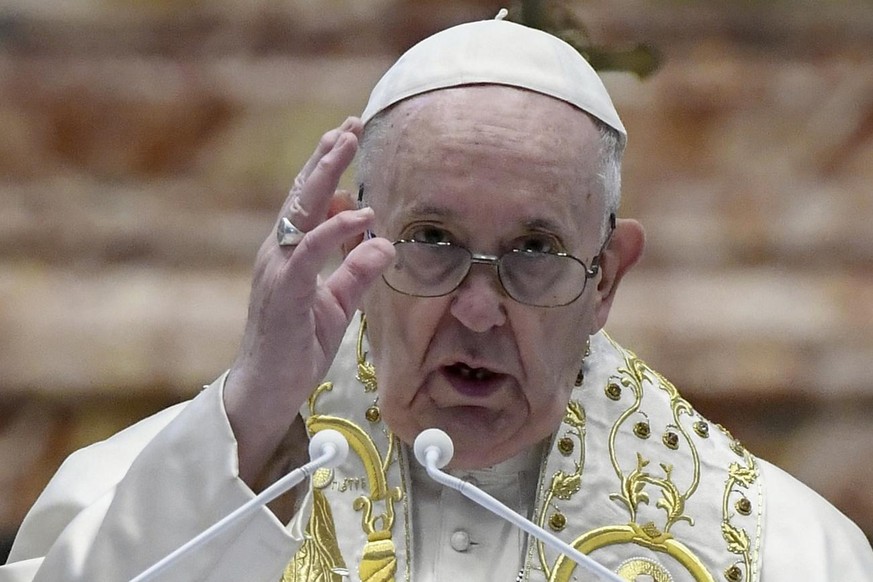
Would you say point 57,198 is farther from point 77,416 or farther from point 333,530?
point 333,530

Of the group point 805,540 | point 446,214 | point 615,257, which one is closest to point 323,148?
point 446,214

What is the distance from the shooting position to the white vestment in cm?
255

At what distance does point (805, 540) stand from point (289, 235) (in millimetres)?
1176

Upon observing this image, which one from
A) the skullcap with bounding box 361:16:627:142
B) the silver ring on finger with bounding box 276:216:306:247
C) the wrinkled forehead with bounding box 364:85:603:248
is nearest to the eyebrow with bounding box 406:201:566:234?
the wrinkled forehead with bounding box 364:85:603:248

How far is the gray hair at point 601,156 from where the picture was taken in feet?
8.38

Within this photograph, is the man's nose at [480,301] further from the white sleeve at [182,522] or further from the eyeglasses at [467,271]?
the white sleeve at [182,522]

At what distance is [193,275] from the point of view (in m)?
3.88

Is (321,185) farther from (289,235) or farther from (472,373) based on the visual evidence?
(472,373)

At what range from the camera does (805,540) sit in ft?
8.81

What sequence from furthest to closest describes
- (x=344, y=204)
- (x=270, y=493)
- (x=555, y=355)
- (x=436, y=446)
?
(x=344, y=204), (x=555, y=355), (x=436, y=446), (x=270, y=493)

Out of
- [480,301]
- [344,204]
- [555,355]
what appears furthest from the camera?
[344,204]

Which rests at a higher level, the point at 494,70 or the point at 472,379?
the point at 494,70

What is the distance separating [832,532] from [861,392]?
1208 mm

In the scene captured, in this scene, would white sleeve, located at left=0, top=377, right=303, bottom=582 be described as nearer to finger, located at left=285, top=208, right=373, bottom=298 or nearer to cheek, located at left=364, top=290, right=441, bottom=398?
finger, located at left=285, top=208, right=373, bottom=298
